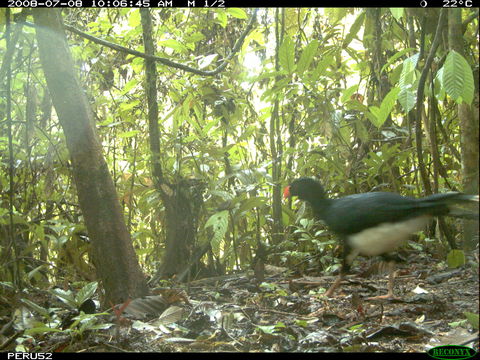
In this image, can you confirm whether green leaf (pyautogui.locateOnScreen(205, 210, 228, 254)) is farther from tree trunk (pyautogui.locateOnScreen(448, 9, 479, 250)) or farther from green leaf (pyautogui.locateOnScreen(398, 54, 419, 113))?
tree trunk (pyautogui.locateOnScreen(448, 9, 479, 250))

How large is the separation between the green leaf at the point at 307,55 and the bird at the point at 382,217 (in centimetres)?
76

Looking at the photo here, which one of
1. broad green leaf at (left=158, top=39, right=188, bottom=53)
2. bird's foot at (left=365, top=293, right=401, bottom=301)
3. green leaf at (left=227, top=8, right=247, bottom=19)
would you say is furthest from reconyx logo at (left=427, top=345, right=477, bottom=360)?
broad green leaf at (left=158, top=39, right=188, bottom=53)

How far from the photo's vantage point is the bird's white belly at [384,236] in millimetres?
2129

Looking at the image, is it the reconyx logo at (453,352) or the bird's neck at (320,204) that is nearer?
the reconyx logo at (453,352)

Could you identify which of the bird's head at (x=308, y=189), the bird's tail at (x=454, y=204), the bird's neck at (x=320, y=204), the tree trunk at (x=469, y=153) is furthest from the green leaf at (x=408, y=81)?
the bird's head at (x=308, y=189)

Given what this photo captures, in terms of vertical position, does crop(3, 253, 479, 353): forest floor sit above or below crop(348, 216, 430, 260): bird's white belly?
below

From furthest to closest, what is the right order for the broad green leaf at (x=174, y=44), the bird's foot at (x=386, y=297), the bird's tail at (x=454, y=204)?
the broad green leaf at (x=174, y=44) < the bird's foot at (x=386, y=297) < the bird's tail at (x=454, y=204)

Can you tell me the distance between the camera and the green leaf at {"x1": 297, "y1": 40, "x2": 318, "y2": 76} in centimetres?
262

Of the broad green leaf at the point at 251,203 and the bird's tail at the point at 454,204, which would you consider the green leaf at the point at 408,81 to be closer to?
the bird's tail at the point at 454,204

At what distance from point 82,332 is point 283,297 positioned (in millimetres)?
1144

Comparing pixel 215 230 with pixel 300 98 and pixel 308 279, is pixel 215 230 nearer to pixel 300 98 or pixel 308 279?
pixel 308 279

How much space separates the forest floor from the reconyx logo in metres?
0.03

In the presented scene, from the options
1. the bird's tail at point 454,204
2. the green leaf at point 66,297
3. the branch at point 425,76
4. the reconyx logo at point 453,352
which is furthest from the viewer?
the green leaf at point 66,297

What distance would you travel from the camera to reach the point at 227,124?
3.71 metres
